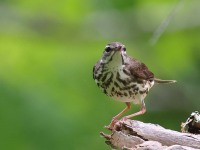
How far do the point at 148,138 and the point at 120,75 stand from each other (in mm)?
1200

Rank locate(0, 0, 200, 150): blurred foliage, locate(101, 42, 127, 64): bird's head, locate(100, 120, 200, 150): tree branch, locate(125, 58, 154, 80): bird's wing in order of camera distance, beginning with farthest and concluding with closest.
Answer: locate(0, 0, 200, 150): blurred foliage, locate(125, 58, 154, 80): bird's wing, locate(101, 42, 127, 64): bird's head, locate(100, 120, 200, 150): tree branch

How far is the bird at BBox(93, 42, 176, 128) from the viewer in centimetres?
886

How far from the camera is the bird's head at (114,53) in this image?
881 centimetres

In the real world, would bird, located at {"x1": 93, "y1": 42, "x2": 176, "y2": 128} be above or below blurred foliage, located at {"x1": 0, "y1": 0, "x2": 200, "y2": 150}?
below

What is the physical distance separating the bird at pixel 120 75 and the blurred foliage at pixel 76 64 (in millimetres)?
1863

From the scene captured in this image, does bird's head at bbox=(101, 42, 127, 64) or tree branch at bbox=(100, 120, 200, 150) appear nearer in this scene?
tree branch at bbox=(100, 120, 200, 150)

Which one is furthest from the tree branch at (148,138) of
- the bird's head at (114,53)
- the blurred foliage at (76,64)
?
the blurred foliage at (76,64)

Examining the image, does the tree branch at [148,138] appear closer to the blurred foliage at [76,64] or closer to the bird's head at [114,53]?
the bird's head at [114,53]

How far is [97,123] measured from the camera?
11508mm

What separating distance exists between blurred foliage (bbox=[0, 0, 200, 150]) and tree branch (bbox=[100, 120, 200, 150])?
290 cm

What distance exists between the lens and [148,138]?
25.7 ft

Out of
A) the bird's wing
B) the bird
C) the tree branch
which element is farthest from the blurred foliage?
the tree branch

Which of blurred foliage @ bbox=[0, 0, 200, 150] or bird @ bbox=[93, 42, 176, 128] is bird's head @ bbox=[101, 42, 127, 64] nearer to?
bird @ bbox=[93, 42, 176, 128]

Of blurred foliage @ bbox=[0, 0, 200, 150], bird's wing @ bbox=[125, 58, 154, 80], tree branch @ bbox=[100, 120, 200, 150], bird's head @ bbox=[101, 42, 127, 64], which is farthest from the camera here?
blurred foliage @ bbox=[0, 0, 200, 150]
